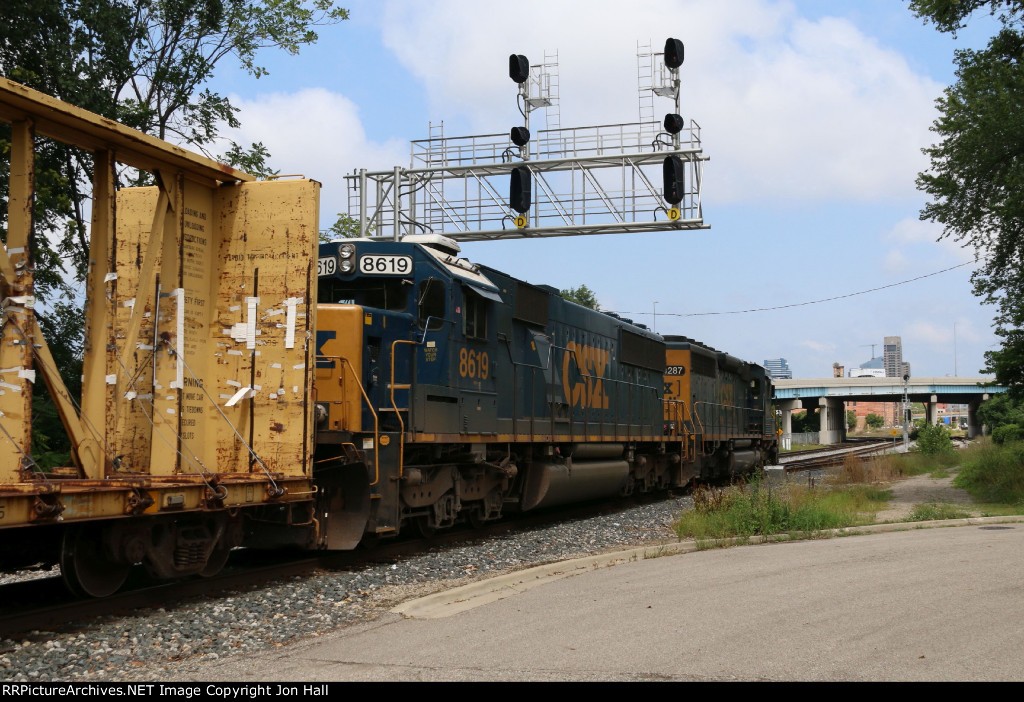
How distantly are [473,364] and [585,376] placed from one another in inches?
184

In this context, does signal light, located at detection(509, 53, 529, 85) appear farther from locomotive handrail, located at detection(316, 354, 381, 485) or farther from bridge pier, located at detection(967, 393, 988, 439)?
bridge pier, located at detection(967, 393, 988, 439)

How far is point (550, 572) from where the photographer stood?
9.74 meters

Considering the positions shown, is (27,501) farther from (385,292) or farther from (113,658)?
(385,292)

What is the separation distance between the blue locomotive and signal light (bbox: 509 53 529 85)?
5.50m

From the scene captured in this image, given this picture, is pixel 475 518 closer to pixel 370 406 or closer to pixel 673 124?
pixel 370 406

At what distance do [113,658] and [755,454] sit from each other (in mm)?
23966

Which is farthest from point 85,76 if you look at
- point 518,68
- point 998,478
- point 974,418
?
point 974,418

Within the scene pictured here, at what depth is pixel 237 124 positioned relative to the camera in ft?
66.2

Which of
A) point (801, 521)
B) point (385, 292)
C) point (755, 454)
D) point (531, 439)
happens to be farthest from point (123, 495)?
point (755, 454)

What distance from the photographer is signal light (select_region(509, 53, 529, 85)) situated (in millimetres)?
19172

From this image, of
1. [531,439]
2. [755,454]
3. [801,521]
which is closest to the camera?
[801,521]

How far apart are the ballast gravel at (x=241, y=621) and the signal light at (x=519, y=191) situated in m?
9.73

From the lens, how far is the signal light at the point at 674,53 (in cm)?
1836

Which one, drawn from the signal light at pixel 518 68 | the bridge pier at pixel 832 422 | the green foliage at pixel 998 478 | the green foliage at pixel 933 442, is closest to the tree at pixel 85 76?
the signal light at pixel 518 68
